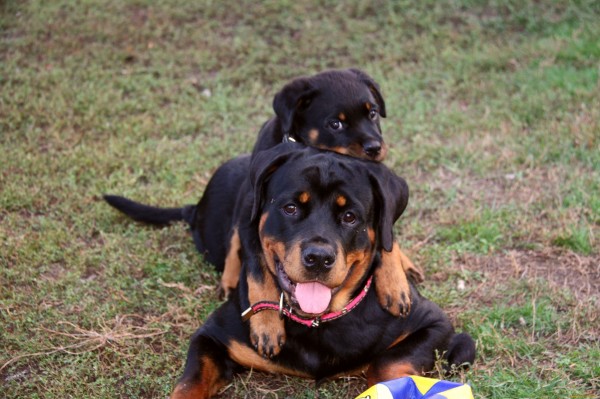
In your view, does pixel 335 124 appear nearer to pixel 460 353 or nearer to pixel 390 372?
pixel 460 353

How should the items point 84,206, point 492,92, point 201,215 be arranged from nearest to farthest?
point 201,215 < point 84,206 < point 492,92

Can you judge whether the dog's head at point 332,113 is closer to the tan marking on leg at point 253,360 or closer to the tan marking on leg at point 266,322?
the tan marking on leg at point 266,322

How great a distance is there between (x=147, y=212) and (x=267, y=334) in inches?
72.4

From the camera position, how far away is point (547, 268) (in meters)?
4.55

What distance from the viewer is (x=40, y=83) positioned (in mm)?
7188

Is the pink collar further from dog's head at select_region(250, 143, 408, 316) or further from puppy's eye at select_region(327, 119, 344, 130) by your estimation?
puppy's eye at select_region(327, 119, 344, 130)

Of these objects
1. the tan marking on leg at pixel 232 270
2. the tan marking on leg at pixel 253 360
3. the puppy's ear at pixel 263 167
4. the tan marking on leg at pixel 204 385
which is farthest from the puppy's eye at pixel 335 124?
the tan marking on leg at pixel 204 385

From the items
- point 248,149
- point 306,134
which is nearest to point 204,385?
point 306,134

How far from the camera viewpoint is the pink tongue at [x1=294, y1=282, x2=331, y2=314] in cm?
328

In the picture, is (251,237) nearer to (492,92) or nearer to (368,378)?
(368,378)

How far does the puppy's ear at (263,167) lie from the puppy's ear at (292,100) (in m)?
0.89

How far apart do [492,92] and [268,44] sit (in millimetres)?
2393

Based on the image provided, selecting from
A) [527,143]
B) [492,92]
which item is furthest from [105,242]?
[492,92]

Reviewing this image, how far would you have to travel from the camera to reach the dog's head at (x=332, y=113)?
14.4ft
